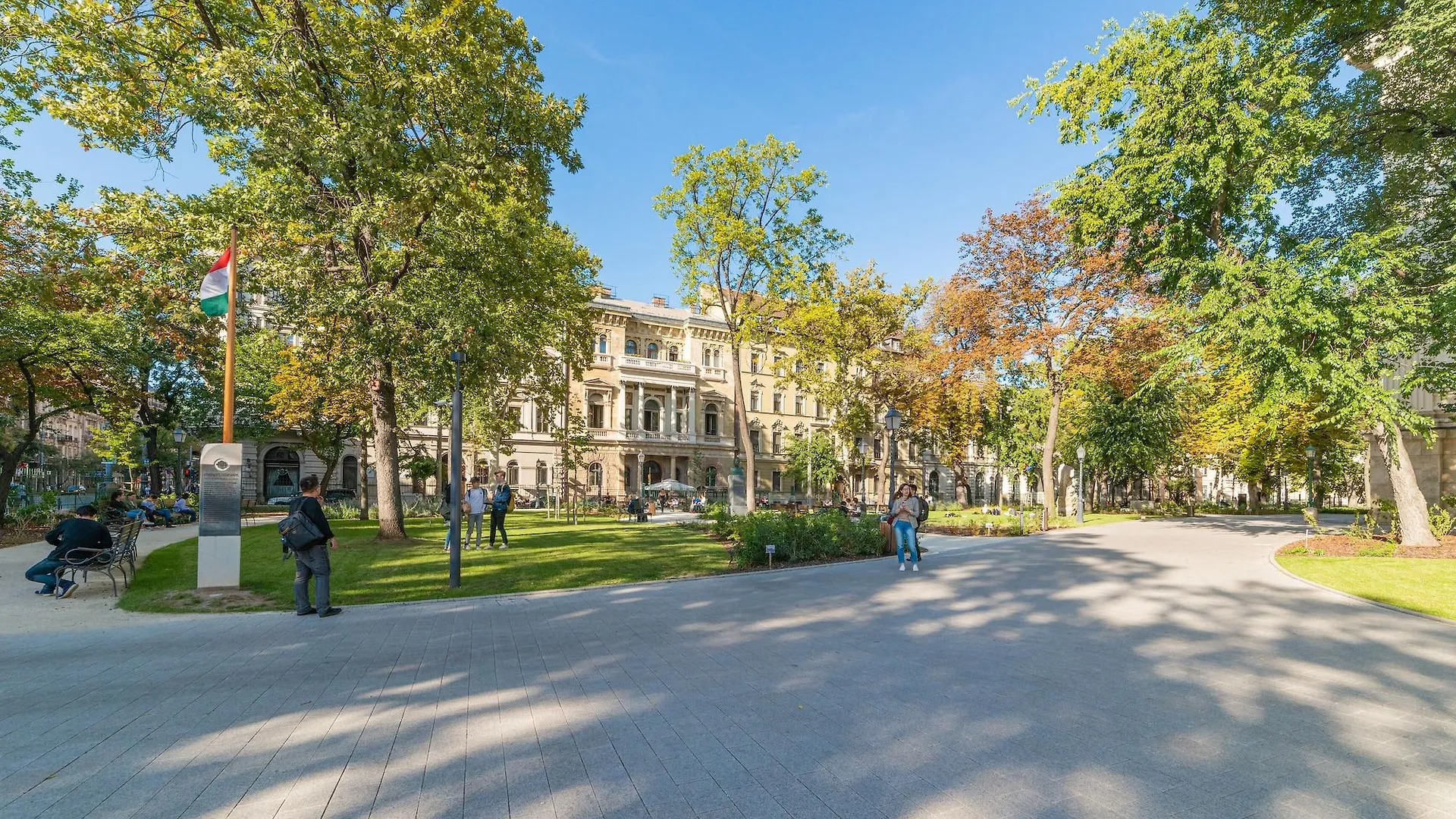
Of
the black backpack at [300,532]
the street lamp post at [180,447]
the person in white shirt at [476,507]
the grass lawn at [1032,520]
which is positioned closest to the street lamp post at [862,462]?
the grass lawn at [1032,520]

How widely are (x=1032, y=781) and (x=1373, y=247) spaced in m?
18.6

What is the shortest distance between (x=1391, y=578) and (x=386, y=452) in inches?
868

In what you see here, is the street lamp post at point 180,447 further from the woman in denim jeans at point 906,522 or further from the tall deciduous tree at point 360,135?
the woman in denim jeans at point 906,522

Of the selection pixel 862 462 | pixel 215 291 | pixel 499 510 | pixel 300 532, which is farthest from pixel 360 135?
pixel 862 462

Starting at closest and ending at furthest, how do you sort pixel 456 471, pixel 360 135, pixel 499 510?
pixel 456 471 < pixel 360 135 < pixel 499 510

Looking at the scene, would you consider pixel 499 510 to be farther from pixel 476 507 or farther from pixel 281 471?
pixel 281 471

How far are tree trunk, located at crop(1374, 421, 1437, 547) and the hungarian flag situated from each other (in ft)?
81.2

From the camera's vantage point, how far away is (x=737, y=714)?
4.99 m

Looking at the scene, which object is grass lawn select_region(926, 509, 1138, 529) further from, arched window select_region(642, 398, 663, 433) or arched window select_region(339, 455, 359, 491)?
arched window select_region(339, 455, 359, 491)

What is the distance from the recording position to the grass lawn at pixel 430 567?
10.2 meters

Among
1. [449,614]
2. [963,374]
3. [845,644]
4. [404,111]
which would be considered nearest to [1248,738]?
[845,644]

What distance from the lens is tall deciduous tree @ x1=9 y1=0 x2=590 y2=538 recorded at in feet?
39.6

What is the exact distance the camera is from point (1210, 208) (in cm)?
1742

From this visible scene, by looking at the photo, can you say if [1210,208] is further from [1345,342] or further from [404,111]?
[404,111]
